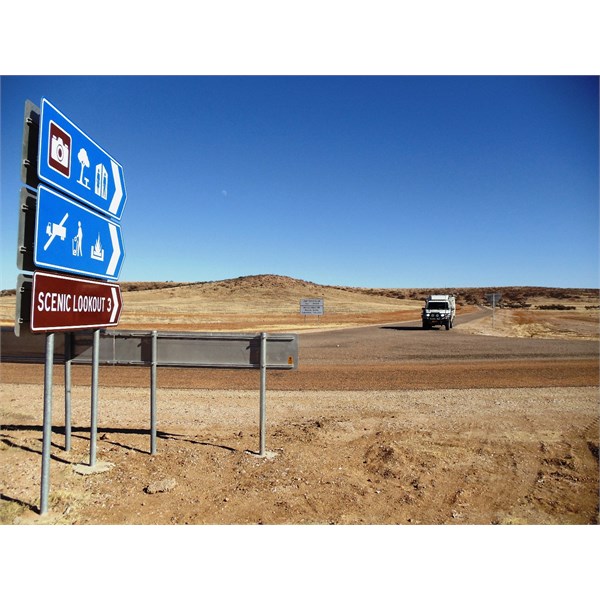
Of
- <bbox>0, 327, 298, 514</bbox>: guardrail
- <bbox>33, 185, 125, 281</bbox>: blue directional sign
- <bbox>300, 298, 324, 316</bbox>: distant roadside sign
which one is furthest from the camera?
<bbox>300, 298, 324, 316</bbox>: distant roadside sign

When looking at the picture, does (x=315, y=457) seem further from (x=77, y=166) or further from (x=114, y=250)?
(x=77, y=166)

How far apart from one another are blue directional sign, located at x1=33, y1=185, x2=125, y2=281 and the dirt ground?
2.35m

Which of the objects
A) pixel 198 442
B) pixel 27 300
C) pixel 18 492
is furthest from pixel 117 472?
pixel 27 300

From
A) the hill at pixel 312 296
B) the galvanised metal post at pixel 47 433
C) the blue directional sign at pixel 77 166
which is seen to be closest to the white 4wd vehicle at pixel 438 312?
the blue directional sign at pixel 77 166

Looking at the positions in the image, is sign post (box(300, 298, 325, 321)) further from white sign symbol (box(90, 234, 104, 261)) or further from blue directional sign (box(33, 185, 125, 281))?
white sign symbol (box(90, 234, 104, 261))

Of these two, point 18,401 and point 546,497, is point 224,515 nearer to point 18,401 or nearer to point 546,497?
point 546,497

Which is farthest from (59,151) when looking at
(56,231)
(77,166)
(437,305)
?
(437,305)

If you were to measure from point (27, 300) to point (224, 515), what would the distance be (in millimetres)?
2689

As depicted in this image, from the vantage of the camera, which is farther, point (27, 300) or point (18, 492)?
point (18, 492)

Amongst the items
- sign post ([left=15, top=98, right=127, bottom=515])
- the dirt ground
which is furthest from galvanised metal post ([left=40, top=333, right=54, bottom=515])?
the dirt ground

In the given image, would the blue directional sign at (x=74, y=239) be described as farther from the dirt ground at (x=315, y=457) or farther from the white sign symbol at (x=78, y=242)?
the dirt ground at (x=315, y=457)

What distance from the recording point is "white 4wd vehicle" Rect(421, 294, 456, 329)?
32.3 meters

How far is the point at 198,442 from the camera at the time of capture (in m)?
6.12

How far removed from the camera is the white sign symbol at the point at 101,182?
487cm
